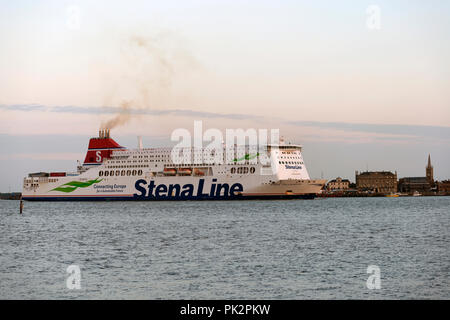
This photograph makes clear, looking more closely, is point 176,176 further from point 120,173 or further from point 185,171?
point 120,173

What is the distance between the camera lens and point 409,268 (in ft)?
50.1

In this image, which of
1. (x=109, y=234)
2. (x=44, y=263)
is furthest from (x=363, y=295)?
(x=109, y=234)

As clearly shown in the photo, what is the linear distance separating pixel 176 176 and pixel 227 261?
37.8m

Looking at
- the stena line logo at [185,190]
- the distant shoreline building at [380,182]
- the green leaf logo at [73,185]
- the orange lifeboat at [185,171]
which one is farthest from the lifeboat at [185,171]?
the distant shoreline building at [380,182]

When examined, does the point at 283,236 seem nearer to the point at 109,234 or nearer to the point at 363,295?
the point at 109,234

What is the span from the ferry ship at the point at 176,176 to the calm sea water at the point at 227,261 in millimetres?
23462

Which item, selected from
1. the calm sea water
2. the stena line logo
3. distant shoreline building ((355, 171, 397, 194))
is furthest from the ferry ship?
distant shoreline building ((355, 171, 397, 194))

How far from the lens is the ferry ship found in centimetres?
5143

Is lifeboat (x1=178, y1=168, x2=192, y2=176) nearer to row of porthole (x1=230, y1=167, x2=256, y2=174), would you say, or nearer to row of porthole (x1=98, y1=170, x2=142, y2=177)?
row of porthole (x1=230, y1=167, x2=256, y2=174)

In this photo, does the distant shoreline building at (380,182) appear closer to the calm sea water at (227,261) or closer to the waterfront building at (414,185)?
the waterfront building at (414,185)

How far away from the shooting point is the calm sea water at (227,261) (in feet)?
41.3

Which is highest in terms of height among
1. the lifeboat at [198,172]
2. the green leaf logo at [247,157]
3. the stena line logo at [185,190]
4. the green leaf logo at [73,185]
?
the green leaf logo at [247,157]

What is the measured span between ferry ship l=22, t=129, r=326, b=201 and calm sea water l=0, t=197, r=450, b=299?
23.5 meters

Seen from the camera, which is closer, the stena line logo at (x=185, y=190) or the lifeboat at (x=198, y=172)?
the stena line logo at (x=185, y=190)
